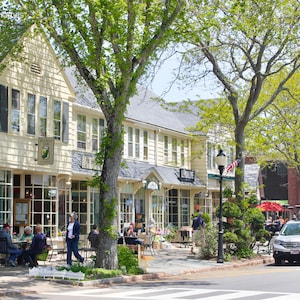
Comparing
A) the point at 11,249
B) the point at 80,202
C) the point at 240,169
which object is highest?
the point at 240,169

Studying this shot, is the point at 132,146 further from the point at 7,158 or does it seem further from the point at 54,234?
the point at 7,158

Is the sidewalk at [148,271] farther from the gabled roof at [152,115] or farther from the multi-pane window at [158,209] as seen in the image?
the gabled roof at [152,115]

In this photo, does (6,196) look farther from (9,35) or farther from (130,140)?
(130,140)

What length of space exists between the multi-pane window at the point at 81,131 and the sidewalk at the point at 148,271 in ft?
19.6

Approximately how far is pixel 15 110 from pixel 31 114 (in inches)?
37.0

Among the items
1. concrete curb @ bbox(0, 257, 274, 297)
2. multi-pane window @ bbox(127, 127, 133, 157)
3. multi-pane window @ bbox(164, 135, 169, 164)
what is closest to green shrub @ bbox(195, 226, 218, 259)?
concrete curb @ bbox(0, 257, 274, 297)

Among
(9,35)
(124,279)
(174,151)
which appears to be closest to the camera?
(124,279)

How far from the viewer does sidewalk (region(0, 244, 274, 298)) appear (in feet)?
53.7

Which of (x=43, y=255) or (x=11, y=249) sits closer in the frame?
(x=11, y=249)

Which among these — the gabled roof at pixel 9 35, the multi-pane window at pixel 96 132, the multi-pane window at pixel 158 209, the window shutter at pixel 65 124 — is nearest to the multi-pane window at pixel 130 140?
the multi-pane window at pixel 96 132

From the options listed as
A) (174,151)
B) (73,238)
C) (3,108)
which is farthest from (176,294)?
(174,151)

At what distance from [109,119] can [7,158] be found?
6.50 m

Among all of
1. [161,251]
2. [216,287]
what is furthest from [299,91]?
[216,287]

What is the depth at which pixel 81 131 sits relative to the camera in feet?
101
